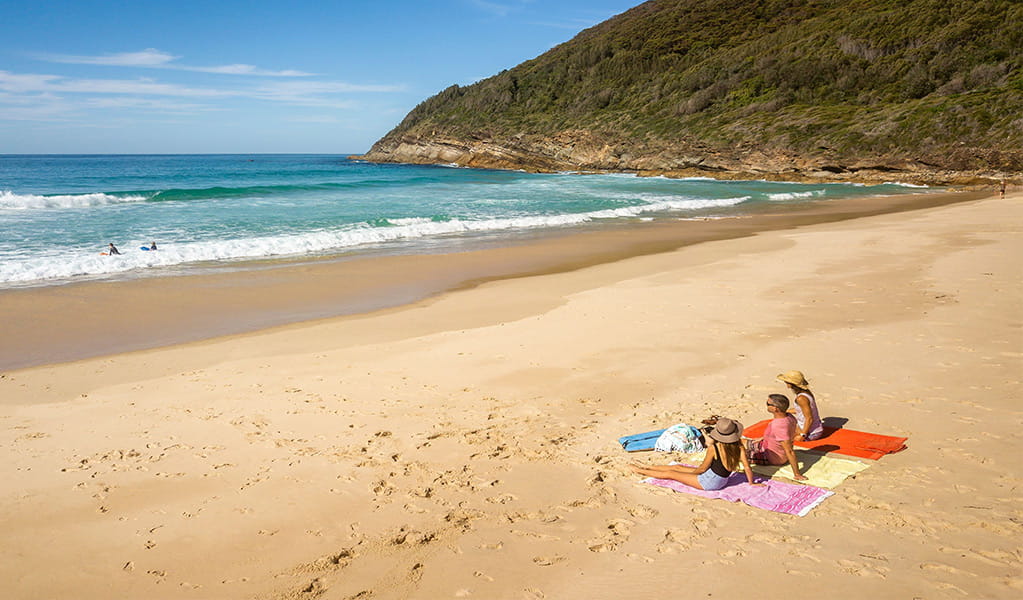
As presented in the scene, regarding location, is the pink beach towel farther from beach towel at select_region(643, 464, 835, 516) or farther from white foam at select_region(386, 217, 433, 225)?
white foam at select_region(386, 217, 433, 225)

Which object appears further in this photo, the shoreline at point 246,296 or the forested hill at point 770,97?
the forested hill at point 770,97

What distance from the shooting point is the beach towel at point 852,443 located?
16.9 ft

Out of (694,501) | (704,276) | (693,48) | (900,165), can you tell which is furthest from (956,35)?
(694,501)

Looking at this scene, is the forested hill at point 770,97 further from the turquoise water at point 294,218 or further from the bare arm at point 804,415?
the bare arm at point 804,415

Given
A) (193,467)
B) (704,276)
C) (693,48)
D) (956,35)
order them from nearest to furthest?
(193,467)
(704,276)
(956,35)
(693,48)

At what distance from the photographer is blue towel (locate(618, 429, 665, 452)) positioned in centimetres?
540

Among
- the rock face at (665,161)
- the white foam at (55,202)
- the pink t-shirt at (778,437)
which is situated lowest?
the pink t-shirt at (778,437)

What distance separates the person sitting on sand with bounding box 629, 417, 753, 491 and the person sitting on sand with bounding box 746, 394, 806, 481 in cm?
37

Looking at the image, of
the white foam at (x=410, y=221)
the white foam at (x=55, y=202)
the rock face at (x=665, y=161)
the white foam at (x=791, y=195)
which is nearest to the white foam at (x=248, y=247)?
the white foam at (x=410, y=221)

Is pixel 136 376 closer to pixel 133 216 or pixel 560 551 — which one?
pixel 560 551

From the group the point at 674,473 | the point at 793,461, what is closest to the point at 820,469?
the point at 793,461

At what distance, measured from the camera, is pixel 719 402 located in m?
6.46

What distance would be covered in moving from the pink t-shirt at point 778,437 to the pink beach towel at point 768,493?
0.29m

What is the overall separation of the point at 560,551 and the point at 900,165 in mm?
49241
